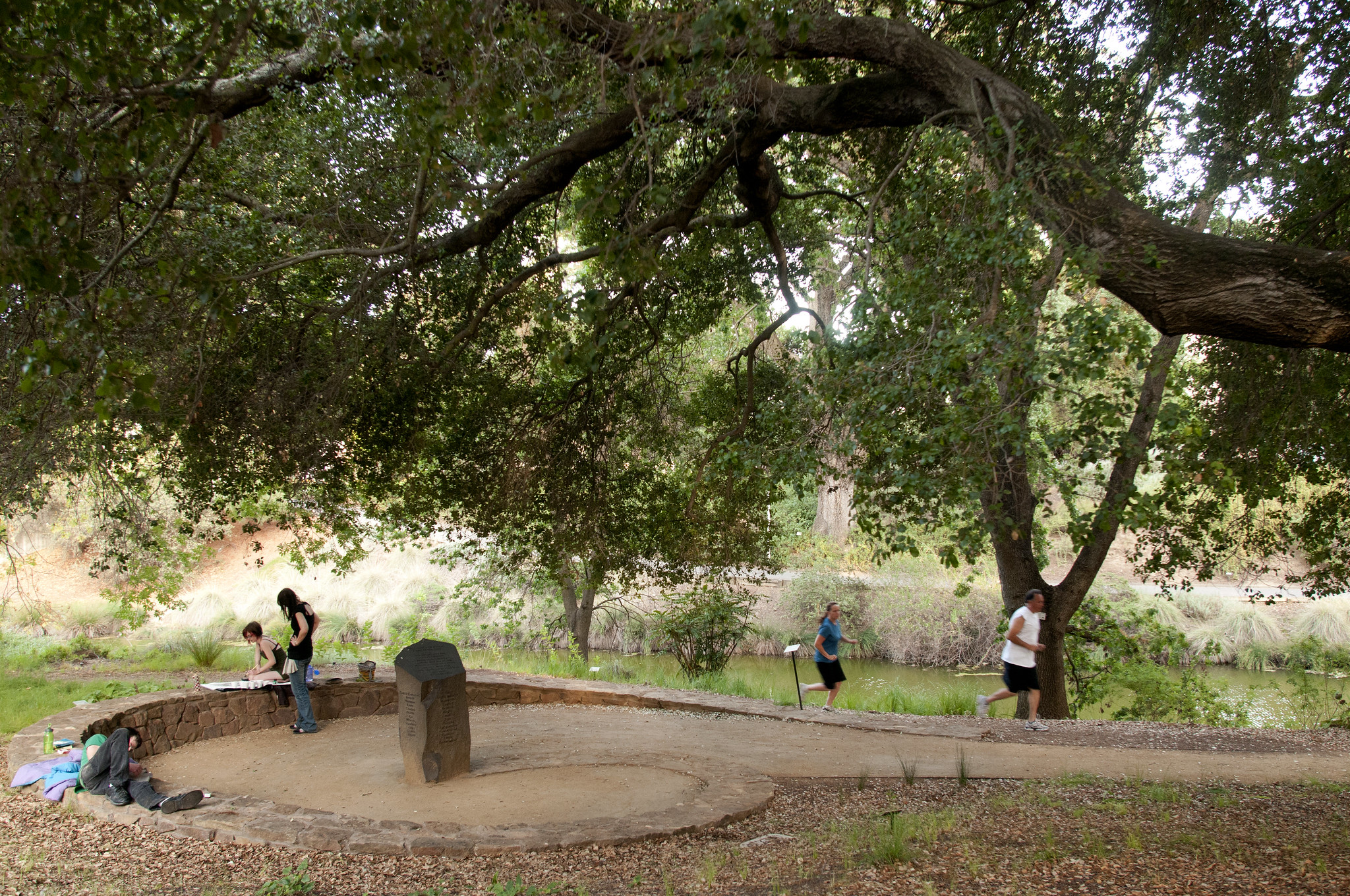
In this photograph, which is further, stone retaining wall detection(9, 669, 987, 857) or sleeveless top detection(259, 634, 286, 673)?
sleeveless top detection(259, 634, 286, 673)

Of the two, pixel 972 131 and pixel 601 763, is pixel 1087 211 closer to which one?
pixel 972 131

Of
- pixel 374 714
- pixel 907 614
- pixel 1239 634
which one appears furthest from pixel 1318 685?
pixel 374 714

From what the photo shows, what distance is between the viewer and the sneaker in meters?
5.83

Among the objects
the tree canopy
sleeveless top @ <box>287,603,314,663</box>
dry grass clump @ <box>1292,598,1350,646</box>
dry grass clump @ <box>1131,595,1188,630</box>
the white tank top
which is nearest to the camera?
the tree canopy

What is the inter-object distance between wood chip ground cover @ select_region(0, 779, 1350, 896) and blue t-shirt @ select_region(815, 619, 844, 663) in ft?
13.7

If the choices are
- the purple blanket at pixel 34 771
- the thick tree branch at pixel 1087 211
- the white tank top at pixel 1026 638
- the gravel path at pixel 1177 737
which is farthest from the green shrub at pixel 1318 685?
the purple blanket at pixel 34 771

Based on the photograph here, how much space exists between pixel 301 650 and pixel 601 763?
331 centimetres

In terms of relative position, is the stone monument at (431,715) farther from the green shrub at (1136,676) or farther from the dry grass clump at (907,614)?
the dry grass clump at (907,614)

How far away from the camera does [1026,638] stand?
892 centimetres

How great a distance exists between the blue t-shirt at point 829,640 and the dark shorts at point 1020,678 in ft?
6.39

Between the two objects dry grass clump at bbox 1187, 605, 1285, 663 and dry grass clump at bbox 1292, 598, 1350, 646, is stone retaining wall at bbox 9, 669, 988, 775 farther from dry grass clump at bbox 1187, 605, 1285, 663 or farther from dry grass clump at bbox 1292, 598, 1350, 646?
dry grass clump at bbox 1292, 598, 1350, 646

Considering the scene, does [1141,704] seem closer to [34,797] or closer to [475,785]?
[475,785]

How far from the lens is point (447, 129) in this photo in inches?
198

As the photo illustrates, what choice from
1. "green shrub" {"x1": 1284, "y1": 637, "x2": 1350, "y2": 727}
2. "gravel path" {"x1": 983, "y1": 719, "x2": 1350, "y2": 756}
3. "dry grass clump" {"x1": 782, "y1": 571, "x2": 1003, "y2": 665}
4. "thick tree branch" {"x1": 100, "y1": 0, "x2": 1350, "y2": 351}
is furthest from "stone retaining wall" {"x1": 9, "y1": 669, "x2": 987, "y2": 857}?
"dry grass clump" {"x1": 782, "y1": 571, "x2": 1003, "y2": 665}
